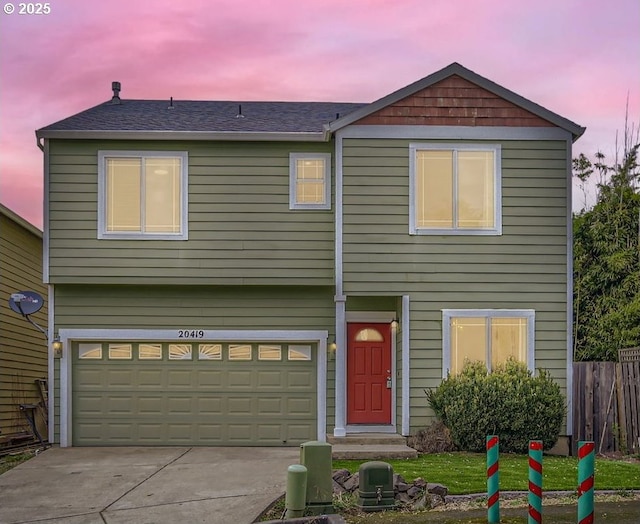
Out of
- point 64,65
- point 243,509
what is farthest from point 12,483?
point 64,65

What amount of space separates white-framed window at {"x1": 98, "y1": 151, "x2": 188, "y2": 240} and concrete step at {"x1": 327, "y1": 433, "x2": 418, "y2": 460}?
4.66m

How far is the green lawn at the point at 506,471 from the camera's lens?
11234mm

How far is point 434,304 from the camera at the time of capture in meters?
15.6

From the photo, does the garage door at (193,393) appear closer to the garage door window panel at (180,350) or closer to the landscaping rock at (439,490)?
the garage door window panel at (180,350)

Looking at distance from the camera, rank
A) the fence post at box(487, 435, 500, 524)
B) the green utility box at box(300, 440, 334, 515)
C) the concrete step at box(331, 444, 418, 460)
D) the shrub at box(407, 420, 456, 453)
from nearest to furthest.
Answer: the fence post at box(487, 435, 500, 524) → the green utility box at box(300, 440, 334, 515) → the concrete step at box(331, 444, 418, 460) → the shrub at box(407, 420, 456, 453)

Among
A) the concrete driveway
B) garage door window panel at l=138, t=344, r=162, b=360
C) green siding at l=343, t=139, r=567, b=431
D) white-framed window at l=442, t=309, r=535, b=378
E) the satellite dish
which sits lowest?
the concrete driveway

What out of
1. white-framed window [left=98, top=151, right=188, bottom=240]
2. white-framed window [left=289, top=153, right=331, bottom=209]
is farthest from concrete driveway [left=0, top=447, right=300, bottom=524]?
white-framed window [left=289, top=153, right=331, bottom=209]

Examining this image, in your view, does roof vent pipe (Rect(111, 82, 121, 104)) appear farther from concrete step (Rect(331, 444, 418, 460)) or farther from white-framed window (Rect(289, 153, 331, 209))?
A: concrete step (Rect(331, 444, 418, 460))

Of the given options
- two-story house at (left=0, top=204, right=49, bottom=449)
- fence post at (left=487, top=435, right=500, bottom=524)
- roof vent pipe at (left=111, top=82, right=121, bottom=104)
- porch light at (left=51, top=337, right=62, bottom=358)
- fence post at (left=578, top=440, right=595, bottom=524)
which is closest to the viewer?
fence post at (left=578, top=440, right=595, bottom=524)

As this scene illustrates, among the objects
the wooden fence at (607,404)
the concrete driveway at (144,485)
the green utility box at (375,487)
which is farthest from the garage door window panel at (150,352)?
the wooden fence at (607,404)

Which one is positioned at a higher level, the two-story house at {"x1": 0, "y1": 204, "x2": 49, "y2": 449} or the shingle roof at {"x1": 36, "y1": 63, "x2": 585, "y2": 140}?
the shingle roof at {"x1": 36, "y1": 63, "x2": 585, "y2": 140}

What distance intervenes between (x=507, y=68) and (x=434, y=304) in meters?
8.76

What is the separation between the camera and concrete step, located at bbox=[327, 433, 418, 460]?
1405cm

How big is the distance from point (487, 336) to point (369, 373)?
7.85 ft
